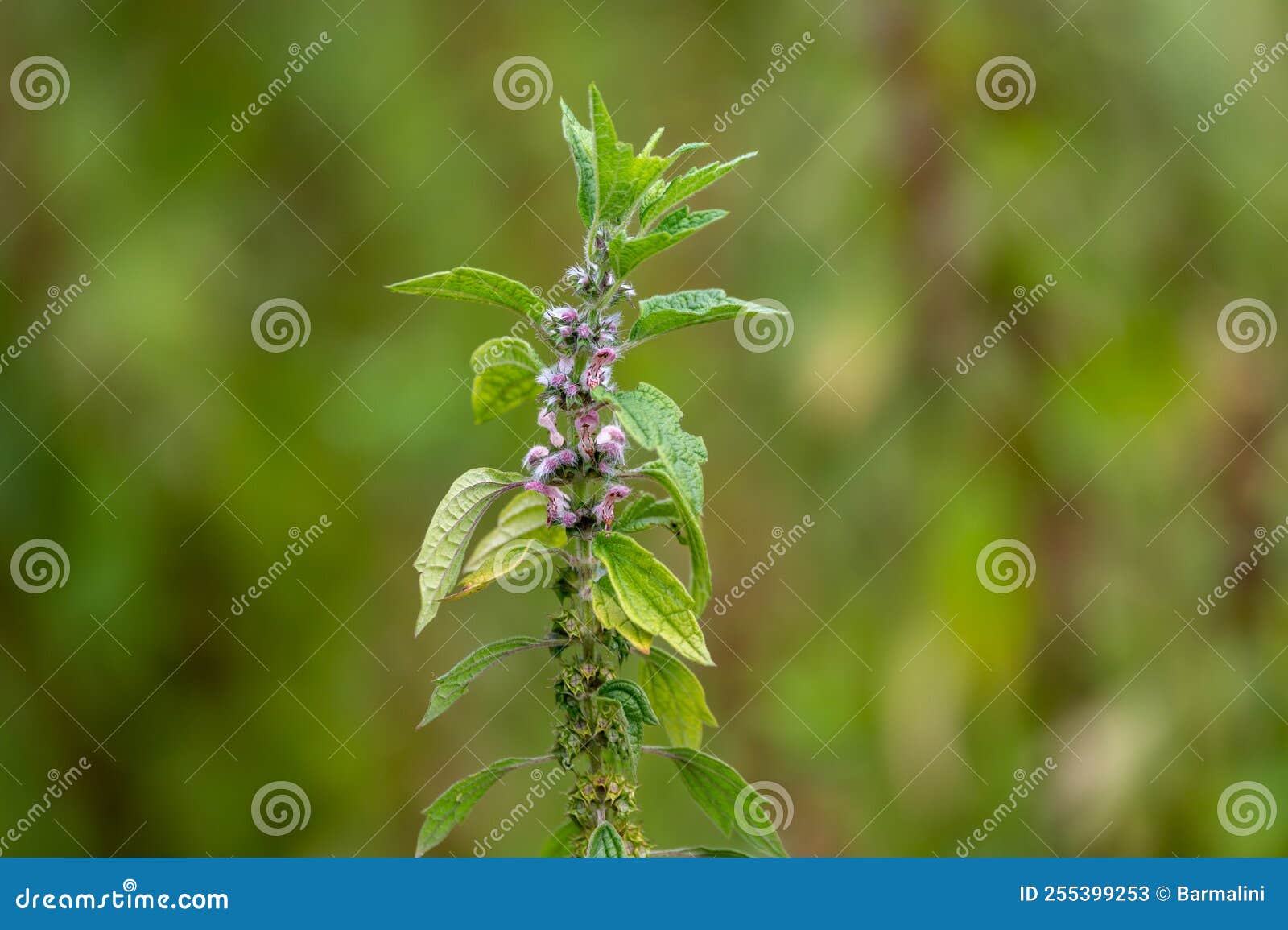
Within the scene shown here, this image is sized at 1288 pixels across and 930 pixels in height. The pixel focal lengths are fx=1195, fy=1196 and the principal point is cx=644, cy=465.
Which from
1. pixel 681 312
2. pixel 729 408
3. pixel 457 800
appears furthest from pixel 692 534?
pixel 729 408

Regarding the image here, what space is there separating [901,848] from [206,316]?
185cm

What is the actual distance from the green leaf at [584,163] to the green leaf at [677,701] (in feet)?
1.15

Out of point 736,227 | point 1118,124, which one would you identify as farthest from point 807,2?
point 1118,124

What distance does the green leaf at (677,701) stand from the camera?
95 centimetres

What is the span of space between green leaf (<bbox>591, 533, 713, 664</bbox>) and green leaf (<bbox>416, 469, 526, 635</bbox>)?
4.1 inches

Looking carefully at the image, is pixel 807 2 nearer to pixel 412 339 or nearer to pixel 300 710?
pixel 412 339

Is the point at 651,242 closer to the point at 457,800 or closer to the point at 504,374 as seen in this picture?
the point at 504,374

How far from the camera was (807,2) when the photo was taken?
2.61 metres

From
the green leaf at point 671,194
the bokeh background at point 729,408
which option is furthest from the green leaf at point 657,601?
the bokeh background at point 729,408

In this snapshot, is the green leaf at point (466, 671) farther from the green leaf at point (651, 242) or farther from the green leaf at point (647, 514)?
the green leaf at point (651, 242)

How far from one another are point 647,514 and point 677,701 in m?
0.16

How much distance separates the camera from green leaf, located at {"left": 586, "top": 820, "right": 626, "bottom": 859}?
Answer: 812 mm

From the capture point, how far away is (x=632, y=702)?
830 mm

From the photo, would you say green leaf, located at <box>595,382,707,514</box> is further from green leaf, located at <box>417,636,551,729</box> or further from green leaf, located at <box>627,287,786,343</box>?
green leaf, located at <box>417,636,551,729</box>
